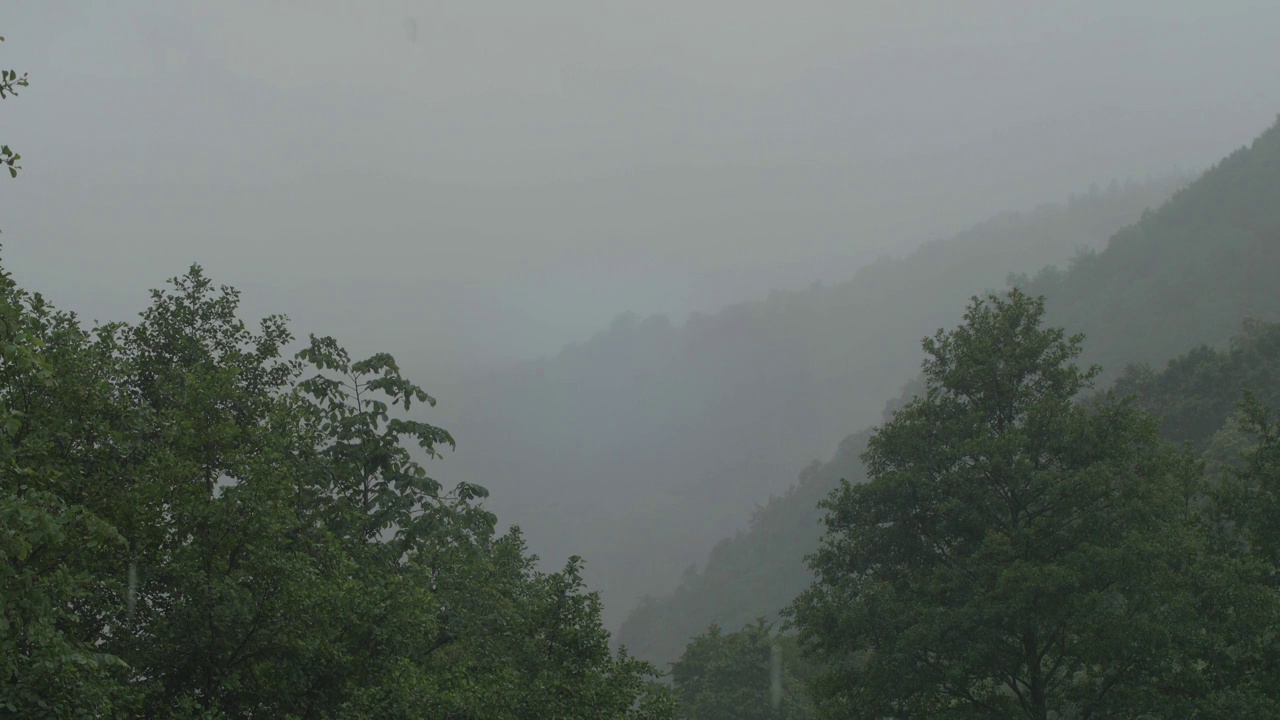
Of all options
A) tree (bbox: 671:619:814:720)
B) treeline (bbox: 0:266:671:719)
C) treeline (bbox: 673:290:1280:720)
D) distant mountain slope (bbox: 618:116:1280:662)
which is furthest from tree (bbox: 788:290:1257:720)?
distant mountain slope (bbox: 618:116:1280:662)

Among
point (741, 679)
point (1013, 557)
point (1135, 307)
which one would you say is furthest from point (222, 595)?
point (1135, 307)

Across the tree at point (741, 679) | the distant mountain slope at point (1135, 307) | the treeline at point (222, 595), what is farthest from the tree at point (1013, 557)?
the distant mountain slope at point (1135, 307)

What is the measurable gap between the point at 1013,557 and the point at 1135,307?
484 feet

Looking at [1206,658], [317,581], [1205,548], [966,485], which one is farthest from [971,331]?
[317,581]

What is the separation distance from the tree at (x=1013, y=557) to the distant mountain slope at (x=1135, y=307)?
297ft

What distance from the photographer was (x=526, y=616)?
52.3 ft

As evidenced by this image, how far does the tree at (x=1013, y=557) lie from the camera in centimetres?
1939

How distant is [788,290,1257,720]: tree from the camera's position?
63.6 ft

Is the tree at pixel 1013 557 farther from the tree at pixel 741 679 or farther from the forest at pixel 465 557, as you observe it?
the tree at pixel 741 679

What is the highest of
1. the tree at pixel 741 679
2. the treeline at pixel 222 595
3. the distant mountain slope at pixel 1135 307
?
the distant mountain slope at pixel 1135 307

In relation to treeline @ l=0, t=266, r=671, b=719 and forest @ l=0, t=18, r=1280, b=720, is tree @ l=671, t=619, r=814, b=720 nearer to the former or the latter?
forest @ l=0, t=18, r=1280, b=720

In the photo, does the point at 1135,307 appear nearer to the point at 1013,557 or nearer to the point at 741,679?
the point at 741,679

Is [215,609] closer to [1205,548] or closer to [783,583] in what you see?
[1205,548]

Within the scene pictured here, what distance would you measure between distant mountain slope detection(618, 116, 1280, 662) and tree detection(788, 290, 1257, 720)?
297 feet
